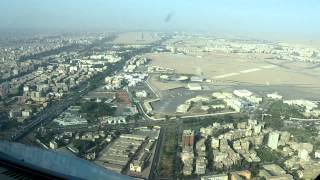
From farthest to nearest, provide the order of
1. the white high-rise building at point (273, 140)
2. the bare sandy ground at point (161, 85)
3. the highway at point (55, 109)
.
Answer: the bare sandy ground at point (161, 85) < the highway at point (55, 109) < the white high-rise building at point (273, 140)

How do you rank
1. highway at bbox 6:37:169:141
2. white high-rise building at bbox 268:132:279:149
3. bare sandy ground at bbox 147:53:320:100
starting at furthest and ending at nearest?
1. bare sandy ground at bbox 147:53:320:100
2. highway at bbox 6:37:169:141
3. white high-rise building at bbox 268:132:279:149

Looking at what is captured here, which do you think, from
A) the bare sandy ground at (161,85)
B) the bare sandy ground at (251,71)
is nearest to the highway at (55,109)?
the bare sandy ground at (161,85)

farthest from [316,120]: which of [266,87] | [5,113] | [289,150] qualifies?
[5,113]

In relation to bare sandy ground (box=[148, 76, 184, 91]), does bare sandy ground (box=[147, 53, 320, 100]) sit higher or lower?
higher

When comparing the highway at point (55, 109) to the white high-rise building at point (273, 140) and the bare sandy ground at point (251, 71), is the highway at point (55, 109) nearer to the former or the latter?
the bare sandy ground at point (251, 71)

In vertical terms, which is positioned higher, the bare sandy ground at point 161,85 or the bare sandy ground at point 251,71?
the bare sandy ground at point 251,71

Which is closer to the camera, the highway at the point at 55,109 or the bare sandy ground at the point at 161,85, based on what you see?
the highway at the point at 55,109

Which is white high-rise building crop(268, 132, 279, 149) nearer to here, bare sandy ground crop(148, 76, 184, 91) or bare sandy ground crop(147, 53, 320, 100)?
bare sandy ground crop(147, 53, 320, 100)

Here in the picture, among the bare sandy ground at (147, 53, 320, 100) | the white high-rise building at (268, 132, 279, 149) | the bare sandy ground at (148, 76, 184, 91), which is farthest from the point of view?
the bare sandy ground at (147, 53, 320, 100)

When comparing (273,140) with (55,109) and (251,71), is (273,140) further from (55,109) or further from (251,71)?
(251,71)

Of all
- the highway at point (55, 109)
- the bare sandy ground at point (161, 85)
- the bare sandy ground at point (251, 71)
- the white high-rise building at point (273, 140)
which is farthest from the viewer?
the bare sandy ground at point (251, 71)

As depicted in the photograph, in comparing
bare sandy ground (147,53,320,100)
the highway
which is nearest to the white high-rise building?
the highway
